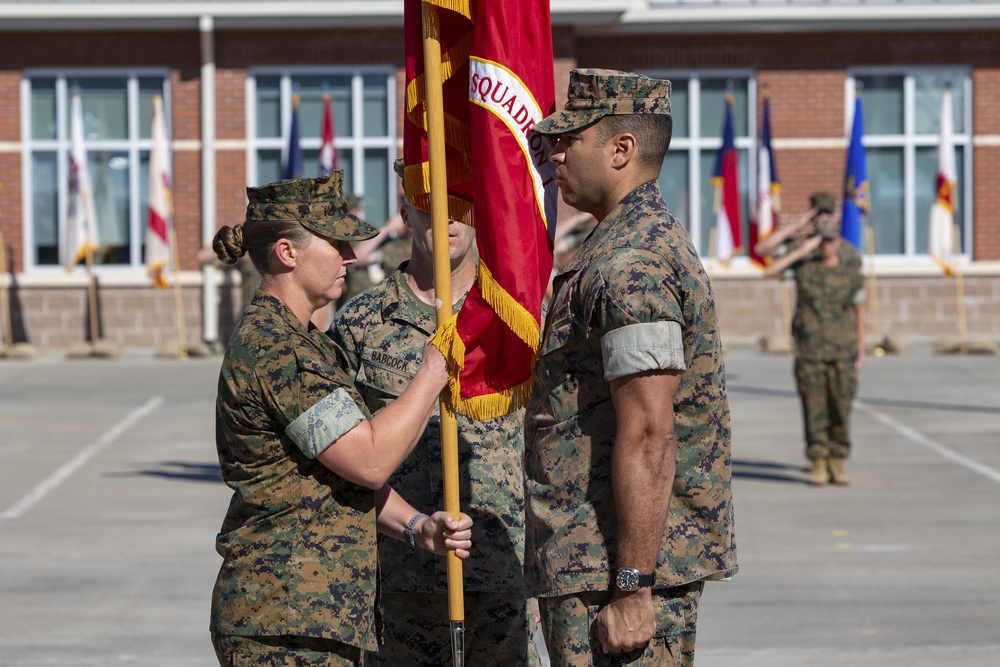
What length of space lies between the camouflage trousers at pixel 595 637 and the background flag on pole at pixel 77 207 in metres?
20.2

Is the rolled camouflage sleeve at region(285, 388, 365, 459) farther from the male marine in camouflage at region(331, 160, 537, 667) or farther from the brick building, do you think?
the brick building

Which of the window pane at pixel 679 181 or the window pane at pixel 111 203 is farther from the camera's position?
the window pane at pixel 679 181

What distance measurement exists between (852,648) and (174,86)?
18473 mm

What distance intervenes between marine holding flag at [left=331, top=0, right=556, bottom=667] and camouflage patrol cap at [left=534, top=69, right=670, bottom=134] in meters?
0.52

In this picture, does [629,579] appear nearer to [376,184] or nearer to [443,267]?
[443,267]

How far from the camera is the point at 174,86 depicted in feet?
77.0

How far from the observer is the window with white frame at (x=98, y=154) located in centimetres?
2367

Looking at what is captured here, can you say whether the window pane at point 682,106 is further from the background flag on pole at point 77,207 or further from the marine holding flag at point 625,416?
the marine holding flag at point 625,416

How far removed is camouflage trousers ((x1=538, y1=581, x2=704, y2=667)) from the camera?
12.2ft

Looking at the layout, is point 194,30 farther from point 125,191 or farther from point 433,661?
point 433,661

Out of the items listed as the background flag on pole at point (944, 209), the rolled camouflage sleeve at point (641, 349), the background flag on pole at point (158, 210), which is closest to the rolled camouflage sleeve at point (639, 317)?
Result: the rolled camouflage sleeve at point (641, 349)

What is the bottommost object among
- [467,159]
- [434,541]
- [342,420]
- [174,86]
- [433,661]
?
[433,661]

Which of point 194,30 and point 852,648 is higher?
point 194,30

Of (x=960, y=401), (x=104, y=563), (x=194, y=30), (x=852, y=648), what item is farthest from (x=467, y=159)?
(x=194, y=30)
